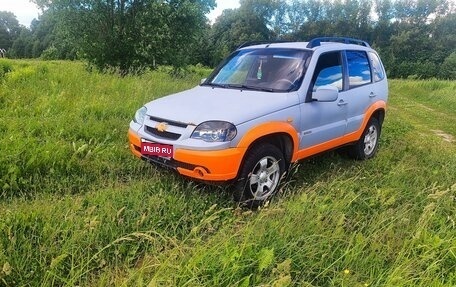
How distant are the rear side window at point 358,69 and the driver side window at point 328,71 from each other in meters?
0.29

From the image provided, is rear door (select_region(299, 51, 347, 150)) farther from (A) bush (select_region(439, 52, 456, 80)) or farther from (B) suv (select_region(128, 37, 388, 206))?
(A) bush (select_region(439, 52, 456, 80))

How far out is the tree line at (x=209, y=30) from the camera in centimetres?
1462

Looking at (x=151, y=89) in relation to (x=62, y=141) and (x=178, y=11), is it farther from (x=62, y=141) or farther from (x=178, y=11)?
(x=178, y=11)

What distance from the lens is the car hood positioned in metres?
3.71

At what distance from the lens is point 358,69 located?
17.9 ft

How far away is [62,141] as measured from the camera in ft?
16.3

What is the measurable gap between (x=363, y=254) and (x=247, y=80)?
2.63 m

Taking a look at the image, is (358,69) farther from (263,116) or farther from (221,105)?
(221,105)

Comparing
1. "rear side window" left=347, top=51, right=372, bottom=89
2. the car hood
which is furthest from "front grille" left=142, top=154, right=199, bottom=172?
"rear side window" left=347, top=51, right=372, bottom=89

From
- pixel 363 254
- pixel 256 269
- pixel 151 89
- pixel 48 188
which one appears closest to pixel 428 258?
pixel 363 254

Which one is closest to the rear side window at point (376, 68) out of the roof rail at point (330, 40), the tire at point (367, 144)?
the roof rail at point (330, 40)

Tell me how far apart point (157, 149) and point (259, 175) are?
3.59ft

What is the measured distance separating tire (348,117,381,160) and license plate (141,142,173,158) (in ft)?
9.98

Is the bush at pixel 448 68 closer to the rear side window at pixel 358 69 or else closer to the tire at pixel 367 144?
the tire at pixel 367 144
